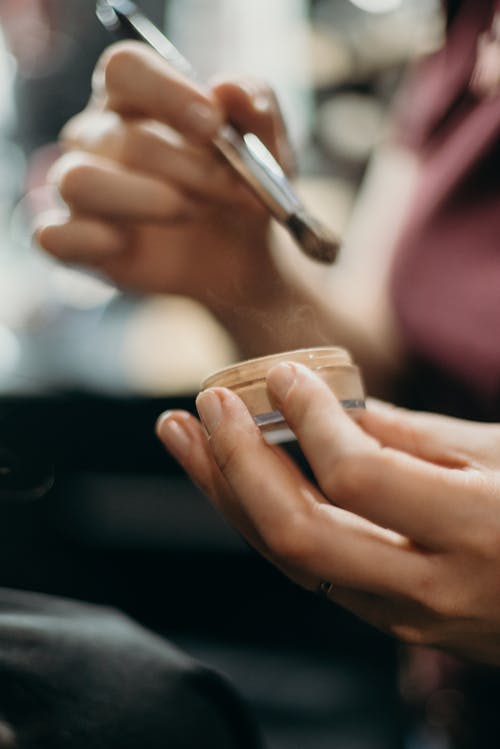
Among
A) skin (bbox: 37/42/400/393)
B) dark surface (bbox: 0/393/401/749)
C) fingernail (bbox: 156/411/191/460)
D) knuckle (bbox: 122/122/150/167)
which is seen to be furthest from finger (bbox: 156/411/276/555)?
dark surface (bbox: 0/393/401/749)

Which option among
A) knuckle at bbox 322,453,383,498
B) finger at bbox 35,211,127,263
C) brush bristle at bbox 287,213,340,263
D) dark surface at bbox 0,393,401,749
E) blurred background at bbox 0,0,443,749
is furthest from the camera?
dark surface at bbox 0,393,401,749

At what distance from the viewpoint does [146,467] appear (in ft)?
4.64

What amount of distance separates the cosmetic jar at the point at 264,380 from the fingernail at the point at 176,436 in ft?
0.09

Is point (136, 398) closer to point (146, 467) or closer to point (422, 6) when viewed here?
point (146, 467)

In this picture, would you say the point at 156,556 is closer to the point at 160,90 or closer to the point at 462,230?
the point at 462,230

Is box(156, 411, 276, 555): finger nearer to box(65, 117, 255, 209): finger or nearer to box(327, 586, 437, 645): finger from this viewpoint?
box(327, 586, 437, 645): finger

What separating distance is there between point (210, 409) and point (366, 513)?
0.08 metres

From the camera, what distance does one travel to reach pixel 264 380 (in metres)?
0.37

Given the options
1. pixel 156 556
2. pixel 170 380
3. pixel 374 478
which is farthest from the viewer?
pixel 156 556

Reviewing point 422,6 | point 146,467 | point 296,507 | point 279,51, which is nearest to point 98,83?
point 296,507

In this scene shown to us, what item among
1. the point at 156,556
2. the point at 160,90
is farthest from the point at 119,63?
the point at 156,556

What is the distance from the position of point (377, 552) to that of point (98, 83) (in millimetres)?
444

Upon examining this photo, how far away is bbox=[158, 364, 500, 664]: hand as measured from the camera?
31cm

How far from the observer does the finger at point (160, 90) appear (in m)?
0.48
